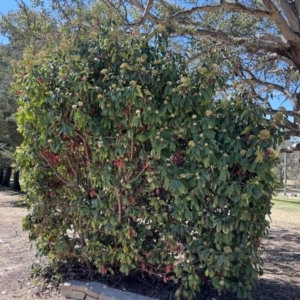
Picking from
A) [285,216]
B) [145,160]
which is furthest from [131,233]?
[285,216]

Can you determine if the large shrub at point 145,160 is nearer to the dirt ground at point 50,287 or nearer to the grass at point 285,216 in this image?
the dirt ground at point 50,287

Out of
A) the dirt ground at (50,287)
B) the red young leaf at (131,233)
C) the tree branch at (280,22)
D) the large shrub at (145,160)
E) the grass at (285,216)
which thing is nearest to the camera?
the large shrub at (145,160)

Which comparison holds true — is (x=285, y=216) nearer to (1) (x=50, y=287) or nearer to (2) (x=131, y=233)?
(1) (x=50, y=287)

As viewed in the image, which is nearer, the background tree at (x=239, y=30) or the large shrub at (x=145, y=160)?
the large shrub at (x=145, y=160)

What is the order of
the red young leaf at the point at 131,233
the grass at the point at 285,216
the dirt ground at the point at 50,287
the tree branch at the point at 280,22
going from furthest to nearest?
the grass at the point at 285,216
the tree branch at the point at 280,22
the dirt ground at the point at 50,287
the red young leaf at the point at 131,233

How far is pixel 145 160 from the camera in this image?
420cm

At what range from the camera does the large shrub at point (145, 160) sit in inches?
152

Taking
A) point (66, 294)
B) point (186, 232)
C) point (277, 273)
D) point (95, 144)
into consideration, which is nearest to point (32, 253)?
point (66, 294)

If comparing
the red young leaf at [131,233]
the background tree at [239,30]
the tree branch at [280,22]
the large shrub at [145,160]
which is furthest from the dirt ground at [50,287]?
the tree branch at [280,22]

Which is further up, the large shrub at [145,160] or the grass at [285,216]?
the large shrub at [145,160]

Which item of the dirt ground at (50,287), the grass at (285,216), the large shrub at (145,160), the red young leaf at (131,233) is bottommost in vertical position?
the grass at (285,216)

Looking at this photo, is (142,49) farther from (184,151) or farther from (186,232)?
(186,232)

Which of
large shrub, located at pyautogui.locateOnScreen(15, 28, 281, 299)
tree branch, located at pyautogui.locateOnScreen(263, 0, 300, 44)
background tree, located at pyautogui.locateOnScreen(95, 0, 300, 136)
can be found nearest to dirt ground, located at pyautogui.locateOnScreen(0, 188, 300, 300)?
large shrub, located at pyautogui.locateOnScreen(15, 28, 281, 299)

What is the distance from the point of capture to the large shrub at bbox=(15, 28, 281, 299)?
→ 3850mm
